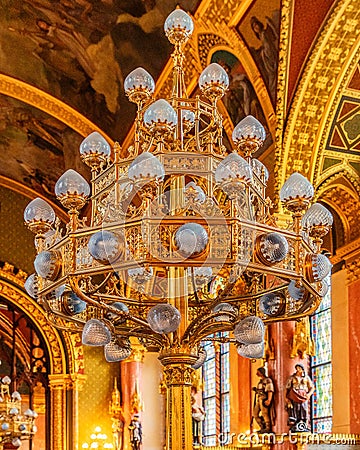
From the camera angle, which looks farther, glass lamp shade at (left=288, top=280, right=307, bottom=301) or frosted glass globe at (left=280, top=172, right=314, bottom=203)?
glass lamp shade at (left=288, top=280, right=307, bottom=301)

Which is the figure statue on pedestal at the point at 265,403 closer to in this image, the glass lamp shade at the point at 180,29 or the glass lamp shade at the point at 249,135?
the glass lamp shade at the point at 249,135

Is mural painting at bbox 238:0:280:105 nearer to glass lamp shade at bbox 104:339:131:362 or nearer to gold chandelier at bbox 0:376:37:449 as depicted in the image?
glass lamp shade at bbox 104:339:131:362

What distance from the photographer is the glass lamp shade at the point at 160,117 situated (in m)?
5.77

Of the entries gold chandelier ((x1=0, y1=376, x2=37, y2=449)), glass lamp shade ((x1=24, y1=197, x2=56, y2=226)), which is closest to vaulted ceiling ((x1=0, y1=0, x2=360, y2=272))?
gold chandelier ((x1=0, y1=376, x2=37, y2=449))

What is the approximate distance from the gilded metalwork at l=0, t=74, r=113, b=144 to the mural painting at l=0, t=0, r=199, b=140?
0.43 ft

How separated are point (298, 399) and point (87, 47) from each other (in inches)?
258

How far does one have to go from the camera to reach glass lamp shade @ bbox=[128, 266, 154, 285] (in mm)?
6961

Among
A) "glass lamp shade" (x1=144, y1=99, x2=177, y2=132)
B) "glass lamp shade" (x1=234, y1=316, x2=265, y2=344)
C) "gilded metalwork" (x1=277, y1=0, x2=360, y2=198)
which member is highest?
"gilded metalwork" (x1=277, y1=0, x2=360, y2=198)

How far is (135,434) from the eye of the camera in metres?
18.6

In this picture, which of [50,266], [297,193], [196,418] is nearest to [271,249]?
[297,193]

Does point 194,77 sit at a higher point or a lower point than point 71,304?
higher

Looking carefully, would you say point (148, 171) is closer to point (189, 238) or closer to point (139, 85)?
point (189, 238)

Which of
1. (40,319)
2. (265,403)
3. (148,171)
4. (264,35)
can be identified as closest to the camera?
(148,171)

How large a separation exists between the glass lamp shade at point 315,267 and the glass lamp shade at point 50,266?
1.46 m
